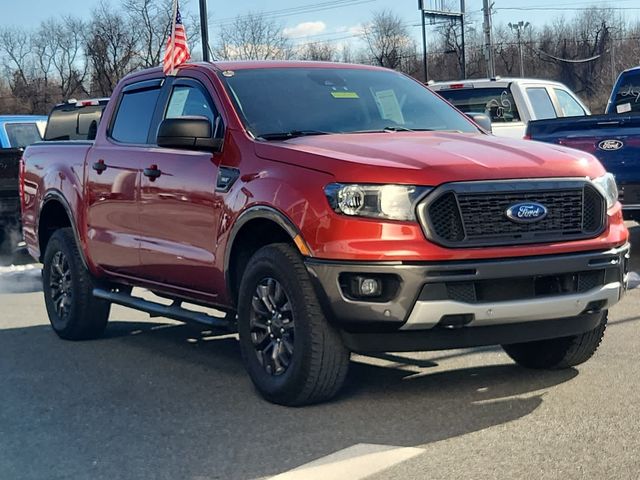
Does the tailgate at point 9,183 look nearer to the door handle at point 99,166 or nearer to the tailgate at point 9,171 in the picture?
the tailgate at point 9,171

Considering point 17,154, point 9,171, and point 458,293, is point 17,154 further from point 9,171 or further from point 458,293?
point 458,293

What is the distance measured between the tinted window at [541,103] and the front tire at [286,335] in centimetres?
907

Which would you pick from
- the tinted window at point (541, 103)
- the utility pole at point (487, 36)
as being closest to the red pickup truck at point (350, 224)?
the tinted window at point (541, 103)

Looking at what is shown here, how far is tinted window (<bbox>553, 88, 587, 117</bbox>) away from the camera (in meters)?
14.7

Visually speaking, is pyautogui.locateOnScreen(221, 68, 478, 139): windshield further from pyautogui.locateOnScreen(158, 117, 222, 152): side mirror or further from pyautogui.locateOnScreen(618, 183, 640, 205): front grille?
pyautogui.locateOnScreen(618, 183, 640, 205): front grille

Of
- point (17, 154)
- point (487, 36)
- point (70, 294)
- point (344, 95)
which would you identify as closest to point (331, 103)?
point (344, 95)

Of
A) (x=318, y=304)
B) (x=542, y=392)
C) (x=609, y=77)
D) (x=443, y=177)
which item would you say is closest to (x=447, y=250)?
(x=443, y=177)

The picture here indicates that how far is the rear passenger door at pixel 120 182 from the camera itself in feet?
23.0

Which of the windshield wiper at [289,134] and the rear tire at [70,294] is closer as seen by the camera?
the windshield wiper at [289,134]

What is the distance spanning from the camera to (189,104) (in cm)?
680

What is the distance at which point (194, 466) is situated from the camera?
4.71 m

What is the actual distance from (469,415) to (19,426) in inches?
93.6

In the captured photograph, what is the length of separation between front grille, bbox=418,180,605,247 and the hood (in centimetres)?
6

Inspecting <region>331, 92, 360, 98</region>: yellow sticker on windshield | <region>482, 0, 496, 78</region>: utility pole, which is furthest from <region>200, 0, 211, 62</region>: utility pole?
<region>482, 0, 496, 78</region>: utility pole
